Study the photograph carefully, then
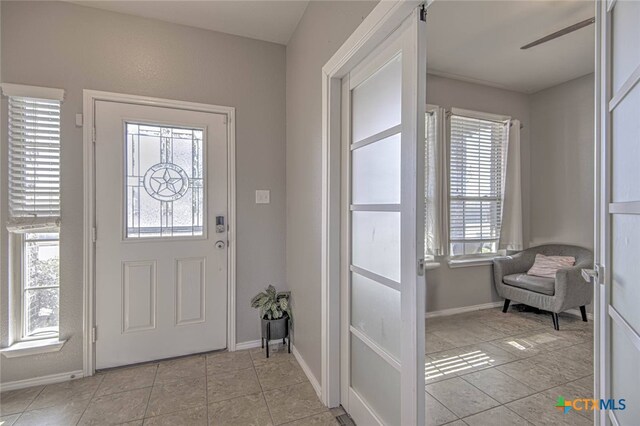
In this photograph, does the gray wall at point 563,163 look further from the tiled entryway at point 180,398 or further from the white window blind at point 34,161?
the white window blind at point 34,161

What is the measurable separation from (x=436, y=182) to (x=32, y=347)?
3771mm

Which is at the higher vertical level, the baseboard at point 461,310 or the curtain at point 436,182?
the curtain at point 436,182

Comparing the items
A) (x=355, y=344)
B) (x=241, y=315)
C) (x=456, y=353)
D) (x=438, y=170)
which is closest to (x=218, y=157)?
(x=241, y=315)

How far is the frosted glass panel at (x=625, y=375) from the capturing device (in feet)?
2.27

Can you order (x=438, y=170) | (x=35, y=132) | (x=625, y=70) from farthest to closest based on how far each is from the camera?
1. (x=438, y=170)
2. (x=35, y=132)
3. (x=625, y=70)

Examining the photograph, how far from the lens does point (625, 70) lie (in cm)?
72

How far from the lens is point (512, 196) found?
3734mm

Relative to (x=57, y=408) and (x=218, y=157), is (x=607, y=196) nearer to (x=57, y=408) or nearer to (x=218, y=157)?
(x=218, y=157)

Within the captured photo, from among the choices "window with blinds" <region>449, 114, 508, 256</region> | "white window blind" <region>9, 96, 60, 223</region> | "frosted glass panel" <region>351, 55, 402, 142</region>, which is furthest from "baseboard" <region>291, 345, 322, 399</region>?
"window with blinds" <region>449, 114, 508, 256</region>

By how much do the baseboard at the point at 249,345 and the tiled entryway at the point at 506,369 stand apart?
4.69 ft

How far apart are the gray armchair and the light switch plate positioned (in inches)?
113

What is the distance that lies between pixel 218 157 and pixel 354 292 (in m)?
1.63

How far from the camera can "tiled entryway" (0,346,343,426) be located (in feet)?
5.72

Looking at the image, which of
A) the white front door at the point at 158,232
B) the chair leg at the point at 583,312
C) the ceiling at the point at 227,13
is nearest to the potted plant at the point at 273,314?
the white front door at the point at 158,232
